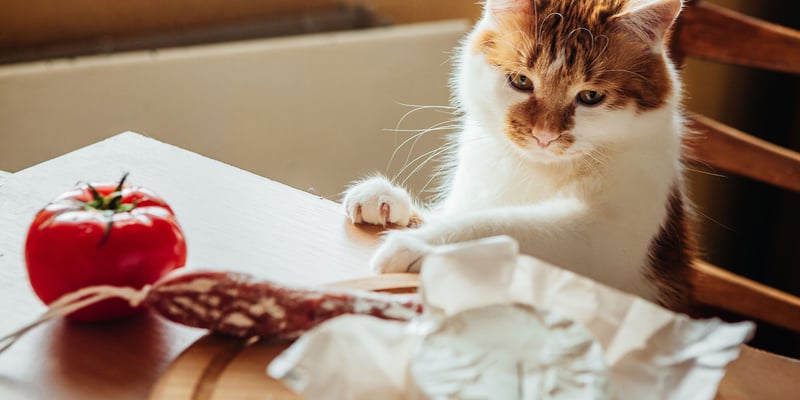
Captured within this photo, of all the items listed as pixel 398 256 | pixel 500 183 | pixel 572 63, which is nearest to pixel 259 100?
pixel 500 183

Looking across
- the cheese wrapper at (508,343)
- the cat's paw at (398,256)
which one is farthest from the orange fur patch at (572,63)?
the cheese wrapper at (508,343)

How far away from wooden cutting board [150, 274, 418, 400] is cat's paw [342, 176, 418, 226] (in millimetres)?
350

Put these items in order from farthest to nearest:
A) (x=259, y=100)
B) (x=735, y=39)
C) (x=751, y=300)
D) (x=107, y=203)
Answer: (x=259, y=100), (x=751, y=300), (x=735, y=39), (x=107, y=203)


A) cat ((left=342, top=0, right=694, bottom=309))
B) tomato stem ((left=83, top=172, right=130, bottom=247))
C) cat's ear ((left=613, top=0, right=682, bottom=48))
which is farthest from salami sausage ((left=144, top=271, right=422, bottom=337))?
cat's ear ((left=613, top=0, right=682, bottom=48))

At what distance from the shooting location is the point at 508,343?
2.37 ft

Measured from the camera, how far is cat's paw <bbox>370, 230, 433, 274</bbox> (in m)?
0.93

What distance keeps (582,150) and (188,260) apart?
1.80ft

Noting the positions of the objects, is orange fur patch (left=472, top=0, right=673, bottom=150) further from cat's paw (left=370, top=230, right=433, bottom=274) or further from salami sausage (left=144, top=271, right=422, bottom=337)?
salami sausage (left=144, top=271, right=422, bottom=337)

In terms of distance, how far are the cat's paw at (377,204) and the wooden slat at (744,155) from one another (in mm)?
784

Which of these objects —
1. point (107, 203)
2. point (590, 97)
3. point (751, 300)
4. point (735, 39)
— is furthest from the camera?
point (751, 300)

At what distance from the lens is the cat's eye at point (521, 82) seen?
3.85 feet

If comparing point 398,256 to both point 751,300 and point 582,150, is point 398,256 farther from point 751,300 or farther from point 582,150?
point 751,300

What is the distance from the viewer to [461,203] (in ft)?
4.27

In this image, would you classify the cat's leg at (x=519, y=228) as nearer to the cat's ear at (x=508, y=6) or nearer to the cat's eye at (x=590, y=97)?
the cat's eye at (x=590, y=97)
